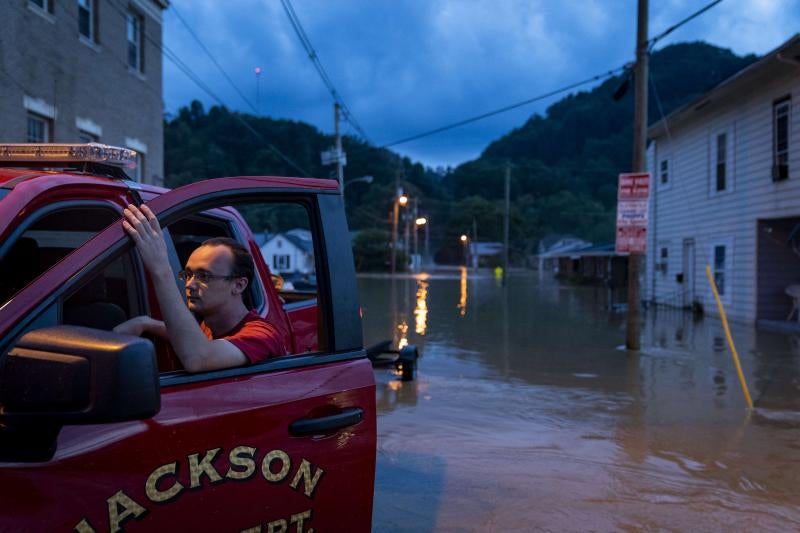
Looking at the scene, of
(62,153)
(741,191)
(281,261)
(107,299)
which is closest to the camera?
(62,153)

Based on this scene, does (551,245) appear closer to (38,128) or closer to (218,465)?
(38,128)

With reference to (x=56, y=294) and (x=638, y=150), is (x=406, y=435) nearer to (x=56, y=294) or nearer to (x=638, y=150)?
(x=56, y=294)

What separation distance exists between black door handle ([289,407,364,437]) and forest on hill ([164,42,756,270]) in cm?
5932

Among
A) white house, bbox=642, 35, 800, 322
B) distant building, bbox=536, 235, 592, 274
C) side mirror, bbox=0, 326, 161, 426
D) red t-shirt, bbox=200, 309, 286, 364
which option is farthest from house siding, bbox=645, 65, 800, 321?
distant building, bbox=536, 235, 592, 274

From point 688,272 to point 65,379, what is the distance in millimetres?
22233

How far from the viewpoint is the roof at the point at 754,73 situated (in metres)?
14.9

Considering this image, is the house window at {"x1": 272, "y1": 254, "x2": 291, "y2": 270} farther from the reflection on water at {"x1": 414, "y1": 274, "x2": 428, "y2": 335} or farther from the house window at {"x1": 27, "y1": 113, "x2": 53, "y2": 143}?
the house window at {"x1": 27, "y1": 113, "x2": 53, "y2": 143}

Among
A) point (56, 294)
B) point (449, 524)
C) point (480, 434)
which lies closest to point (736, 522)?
point (449, 524)

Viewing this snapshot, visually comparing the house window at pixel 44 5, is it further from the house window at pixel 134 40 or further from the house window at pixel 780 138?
the house window at pixel 780 138

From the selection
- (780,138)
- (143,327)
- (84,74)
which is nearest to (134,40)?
(84,74)

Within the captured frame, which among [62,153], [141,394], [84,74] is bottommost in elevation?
[141,394]

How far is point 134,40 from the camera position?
1625 centimetres

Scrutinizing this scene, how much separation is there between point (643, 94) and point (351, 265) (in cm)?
1114

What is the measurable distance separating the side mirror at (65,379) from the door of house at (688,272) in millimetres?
21556
